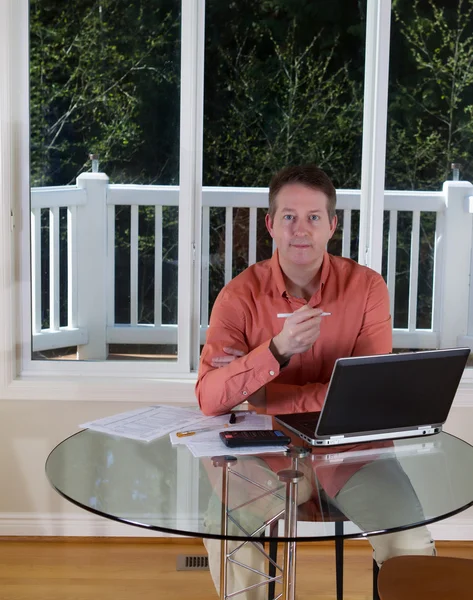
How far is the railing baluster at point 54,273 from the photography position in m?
3.15

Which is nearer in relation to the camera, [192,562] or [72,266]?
[192,562]

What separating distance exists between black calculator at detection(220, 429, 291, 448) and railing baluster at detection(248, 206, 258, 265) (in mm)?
1362

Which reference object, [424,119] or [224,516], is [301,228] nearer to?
[224,516]

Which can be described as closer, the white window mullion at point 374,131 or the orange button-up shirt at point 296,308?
the orange button-up shirt at point 296,308

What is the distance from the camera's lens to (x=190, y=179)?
3084 millimetres

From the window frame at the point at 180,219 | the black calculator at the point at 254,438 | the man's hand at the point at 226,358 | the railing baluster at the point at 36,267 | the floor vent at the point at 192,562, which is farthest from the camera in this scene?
the railing baluster at the point at 36,267

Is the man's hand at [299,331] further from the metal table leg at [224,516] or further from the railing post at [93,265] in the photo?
the railing post at [93,265]

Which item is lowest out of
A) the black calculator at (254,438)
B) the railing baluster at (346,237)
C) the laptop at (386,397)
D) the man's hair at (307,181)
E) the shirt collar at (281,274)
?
the black calculator at (254,438)

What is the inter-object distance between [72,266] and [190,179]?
561mm

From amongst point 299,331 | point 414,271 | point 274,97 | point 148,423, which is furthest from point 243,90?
point 148,423

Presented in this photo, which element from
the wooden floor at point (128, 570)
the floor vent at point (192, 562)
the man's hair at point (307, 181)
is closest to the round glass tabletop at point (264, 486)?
the man's hair at point (307, 181)

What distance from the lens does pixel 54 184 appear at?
10.2 ft

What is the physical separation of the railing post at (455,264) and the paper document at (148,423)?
4.71 ft

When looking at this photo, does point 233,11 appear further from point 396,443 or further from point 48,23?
point 396,443
